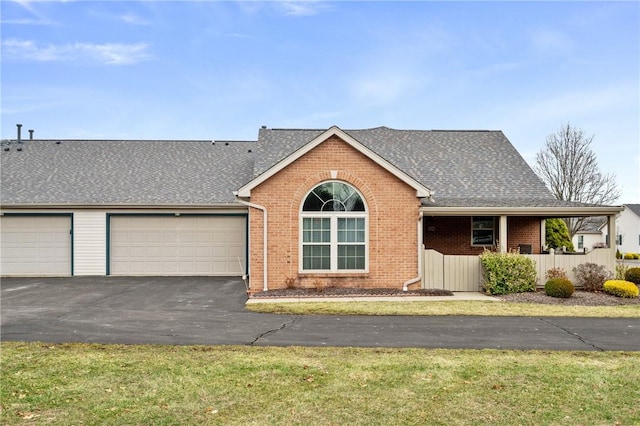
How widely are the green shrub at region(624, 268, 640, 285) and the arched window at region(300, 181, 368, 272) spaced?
376 inches

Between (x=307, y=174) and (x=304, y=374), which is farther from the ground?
(x=307, y=174)

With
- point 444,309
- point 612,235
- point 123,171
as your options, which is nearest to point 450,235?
point 612,235

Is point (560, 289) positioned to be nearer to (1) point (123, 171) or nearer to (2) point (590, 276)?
(2) point (590, 276)

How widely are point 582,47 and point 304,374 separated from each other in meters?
17.2

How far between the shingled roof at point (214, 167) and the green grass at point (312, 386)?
35.0 ft

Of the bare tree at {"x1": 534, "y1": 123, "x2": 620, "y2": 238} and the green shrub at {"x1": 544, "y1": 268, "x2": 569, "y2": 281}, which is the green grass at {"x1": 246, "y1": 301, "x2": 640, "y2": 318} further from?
the bare tree at {"x1": 534, "y1": 123, "x2": 620, "y2": 238}

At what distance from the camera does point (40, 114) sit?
27797 millimetres

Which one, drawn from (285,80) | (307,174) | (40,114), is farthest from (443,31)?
(40,114)

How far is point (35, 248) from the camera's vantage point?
21.5 m

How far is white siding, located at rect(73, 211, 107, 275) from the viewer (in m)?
21.3

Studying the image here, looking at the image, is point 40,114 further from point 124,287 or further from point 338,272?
point 338,272

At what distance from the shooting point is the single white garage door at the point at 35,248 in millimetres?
21438

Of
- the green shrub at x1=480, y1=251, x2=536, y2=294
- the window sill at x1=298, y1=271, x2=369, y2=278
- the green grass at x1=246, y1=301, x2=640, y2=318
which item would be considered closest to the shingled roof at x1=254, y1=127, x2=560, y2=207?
the green shrub at x1=480, y1=251, x2=536, y2=294

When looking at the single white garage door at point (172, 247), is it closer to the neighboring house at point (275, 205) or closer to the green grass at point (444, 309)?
the neighboring house at point (275, 205)
